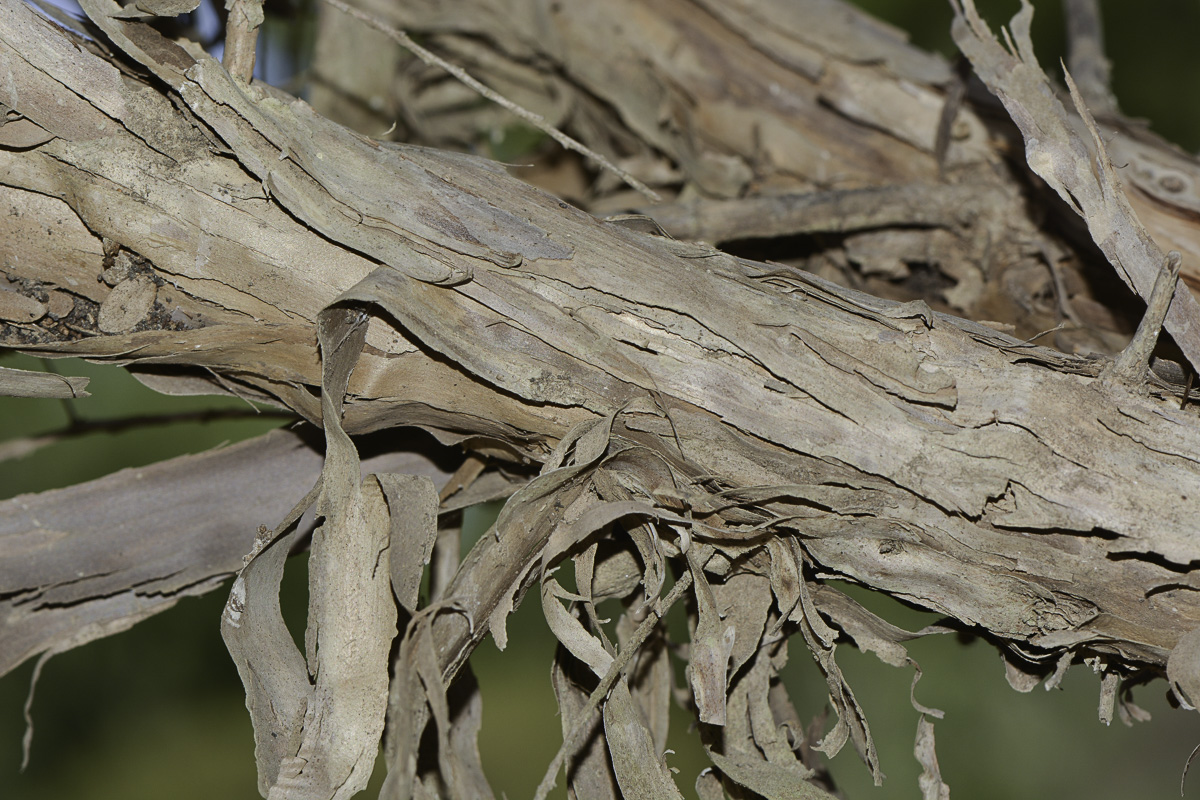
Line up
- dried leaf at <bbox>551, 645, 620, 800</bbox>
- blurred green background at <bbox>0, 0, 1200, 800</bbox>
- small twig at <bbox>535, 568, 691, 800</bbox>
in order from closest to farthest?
small twig at <bbox>535, 568, 691, 800</bbox> → dried leaf at <bbox>551, 645, 620, 800</bbox> → blurred green background at <bbox>0, 0, 1200, 800</bbox>

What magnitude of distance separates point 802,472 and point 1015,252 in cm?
43

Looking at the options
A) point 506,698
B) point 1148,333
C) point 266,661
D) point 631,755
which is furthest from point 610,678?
point 506,698

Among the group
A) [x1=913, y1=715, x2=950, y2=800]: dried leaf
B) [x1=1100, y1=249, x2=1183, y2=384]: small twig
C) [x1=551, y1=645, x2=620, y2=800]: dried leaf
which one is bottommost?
[x1=551, y1=645, x2=620, y2=800]: dried leaf

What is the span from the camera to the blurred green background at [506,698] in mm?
1594

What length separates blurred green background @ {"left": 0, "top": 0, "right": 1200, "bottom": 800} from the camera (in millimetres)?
1594

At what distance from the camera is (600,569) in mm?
546

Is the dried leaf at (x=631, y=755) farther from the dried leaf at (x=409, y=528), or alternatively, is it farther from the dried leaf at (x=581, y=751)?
the dried leaf at (x=409, y=528)

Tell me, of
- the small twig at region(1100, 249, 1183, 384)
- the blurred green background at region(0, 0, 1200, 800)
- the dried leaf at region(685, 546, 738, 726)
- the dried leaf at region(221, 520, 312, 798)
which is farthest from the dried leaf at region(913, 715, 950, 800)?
the blurred green background at region(0, 0, 1200, 800)

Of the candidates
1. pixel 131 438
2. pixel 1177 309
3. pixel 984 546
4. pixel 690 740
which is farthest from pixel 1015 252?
pixel 131 438

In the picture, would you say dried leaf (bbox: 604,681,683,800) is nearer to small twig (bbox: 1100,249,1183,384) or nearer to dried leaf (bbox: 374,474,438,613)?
dried leaf (bbox: 374,474,438,613)

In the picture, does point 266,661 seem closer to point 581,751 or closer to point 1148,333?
point 581,751

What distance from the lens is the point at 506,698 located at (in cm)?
187

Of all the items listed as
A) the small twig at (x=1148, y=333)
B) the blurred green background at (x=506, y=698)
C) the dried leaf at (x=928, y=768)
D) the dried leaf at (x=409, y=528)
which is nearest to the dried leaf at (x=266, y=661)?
the dried leaf at (x=409, y=528)

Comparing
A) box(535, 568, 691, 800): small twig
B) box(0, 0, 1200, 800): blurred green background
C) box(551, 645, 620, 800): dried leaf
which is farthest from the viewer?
box(0, 0, 1200, 800): blurred green background
